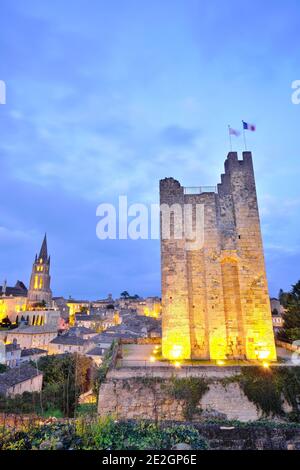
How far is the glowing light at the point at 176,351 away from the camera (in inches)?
602

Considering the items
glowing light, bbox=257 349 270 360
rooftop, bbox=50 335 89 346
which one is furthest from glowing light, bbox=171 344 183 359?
rooftop, bbox=50 335 89 346

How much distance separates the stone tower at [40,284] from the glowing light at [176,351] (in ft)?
286

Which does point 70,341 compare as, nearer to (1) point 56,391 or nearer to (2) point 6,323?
(1) point 56,391

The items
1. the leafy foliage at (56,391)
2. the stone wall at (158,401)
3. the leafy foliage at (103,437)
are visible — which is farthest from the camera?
the leafy foliage at (56,391)

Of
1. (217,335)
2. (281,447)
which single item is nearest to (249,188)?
(217,335)

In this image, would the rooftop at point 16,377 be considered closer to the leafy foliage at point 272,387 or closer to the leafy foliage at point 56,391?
the leafy foliage at point 56,391

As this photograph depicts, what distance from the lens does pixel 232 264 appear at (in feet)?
56.0

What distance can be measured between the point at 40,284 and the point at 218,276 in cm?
9419

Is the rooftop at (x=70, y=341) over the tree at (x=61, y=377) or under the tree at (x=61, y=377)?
over

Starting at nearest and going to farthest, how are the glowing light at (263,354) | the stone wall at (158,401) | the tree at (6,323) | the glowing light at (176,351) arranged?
the stone wall at (158,401) → the glowing light at (263,354) → the glowing light at (176,351) → the tree at (6,323)

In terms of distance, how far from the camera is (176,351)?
15.4 meters

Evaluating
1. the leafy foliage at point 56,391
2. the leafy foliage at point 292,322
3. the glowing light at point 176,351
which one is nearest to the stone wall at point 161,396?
the leafy foliage at point 56,391

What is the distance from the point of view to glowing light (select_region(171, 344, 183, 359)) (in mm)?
15297

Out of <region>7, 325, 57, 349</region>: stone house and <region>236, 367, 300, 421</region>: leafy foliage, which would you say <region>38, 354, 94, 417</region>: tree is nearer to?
<region>236, 367, 300, 421</region>: leafy foliage
